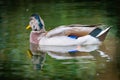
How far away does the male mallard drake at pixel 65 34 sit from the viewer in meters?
3.43

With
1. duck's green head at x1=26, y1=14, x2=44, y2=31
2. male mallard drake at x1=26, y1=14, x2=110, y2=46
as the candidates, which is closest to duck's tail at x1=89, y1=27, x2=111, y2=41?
male mallard drake at x1=26, y1=14, x2=110, y2=46

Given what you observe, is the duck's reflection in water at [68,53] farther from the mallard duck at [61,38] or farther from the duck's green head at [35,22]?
the duck's green head at [35,22]

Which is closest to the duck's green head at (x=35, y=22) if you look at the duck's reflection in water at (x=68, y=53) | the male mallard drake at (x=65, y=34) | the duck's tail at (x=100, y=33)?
the male mallard drake at (x=65, y=34)

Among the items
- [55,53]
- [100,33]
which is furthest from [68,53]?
[100,33]

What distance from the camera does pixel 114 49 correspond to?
11.3 feet

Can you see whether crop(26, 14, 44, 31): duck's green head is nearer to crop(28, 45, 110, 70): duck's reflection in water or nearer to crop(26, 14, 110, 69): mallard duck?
crop(26, 14, 110, 69): mallard duck

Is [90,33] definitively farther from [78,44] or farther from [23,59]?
[23,59]

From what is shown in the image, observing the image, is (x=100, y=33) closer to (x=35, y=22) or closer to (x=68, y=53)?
(x=68, y=53)

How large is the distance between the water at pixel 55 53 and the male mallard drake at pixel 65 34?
0.11ft

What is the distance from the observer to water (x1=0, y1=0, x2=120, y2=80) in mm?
3432

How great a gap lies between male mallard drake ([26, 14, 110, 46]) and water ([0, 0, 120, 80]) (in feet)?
0.11

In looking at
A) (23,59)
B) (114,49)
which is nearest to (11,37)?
(23,59)

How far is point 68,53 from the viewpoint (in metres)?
3.47

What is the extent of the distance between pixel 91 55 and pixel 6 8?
2.23ft
